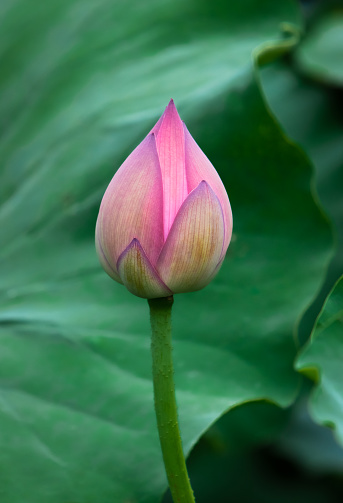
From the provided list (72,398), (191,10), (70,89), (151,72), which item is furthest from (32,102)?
(72,398)

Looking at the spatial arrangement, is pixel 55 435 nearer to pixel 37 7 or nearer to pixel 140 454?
pixel 140 454

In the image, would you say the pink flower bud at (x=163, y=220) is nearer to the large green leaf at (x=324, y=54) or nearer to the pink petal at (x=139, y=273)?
the pink petal at (x=139, y=273)

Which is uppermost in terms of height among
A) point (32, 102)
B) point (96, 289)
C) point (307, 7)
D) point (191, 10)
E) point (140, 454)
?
point (307, 7)

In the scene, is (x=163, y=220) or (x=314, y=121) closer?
(x=163, y=220)

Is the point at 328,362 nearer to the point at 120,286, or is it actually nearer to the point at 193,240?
the point at 193,240

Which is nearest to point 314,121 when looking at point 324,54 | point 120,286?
point 324,54

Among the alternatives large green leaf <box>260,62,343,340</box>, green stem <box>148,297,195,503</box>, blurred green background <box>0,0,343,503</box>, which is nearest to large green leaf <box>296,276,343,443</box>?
blurred green background <box>0,0,343,503</box>
